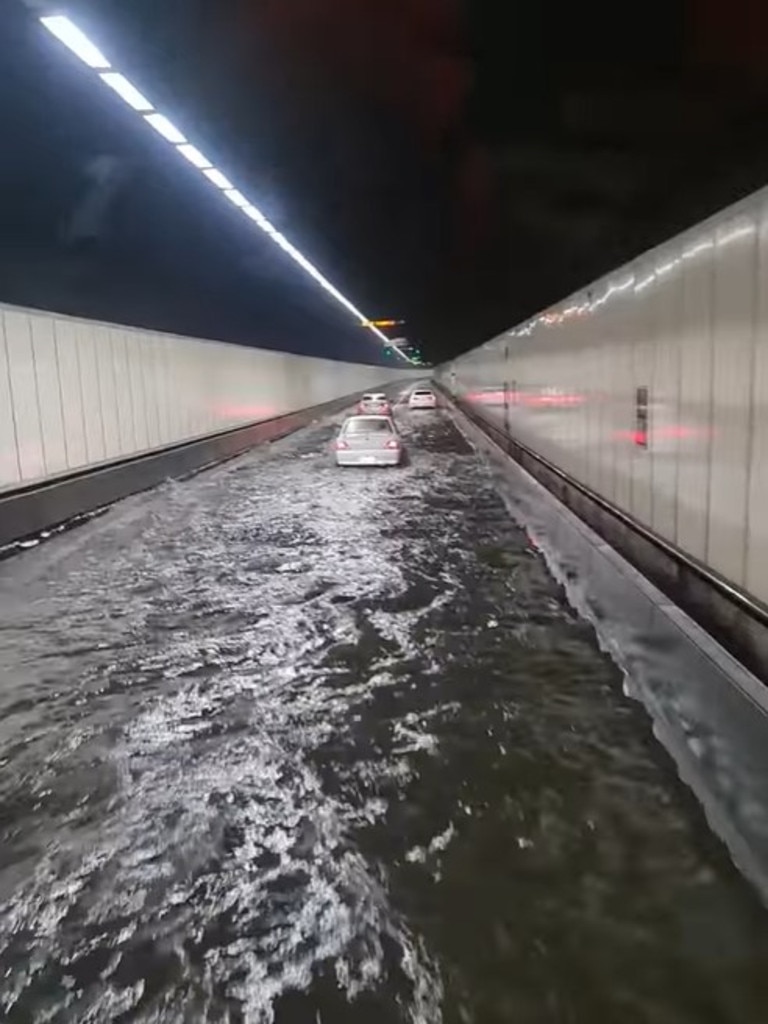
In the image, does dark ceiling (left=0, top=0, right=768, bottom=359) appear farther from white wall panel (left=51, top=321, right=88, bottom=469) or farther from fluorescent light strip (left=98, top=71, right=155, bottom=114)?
white wall panel (left=51, top=321, right=88, bottom=469)

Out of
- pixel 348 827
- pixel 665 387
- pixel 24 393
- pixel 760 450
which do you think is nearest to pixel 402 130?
pixel 760 450

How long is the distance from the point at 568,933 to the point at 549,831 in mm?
889

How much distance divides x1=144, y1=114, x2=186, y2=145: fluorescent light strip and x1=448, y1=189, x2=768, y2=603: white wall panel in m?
4.62

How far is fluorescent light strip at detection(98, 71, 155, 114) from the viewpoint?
6629 mm

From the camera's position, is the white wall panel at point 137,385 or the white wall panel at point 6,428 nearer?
the white wall panel at point 6,428

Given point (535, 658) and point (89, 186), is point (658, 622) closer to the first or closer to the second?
point (535, 658)

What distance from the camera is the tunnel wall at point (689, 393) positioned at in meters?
6.80

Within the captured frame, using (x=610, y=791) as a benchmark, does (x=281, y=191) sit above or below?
above

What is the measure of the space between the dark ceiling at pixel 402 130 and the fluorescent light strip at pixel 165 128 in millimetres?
194

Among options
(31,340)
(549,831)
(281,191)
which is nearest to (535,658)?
(549,831)

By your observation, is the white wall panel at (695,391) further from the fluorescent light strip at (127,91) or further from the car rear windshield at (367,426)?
the car rear windshield at (367,426)

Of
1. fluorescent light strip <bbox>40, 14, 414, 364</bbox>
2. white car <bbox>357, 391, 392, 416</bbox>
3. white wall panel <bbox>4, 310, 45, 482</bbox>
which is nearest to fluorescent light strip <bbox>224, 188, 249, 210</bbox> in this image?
fluorescent light strip <bbox>40, 14, 414, 364</bbox>

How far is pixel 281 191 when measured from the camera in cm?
1029

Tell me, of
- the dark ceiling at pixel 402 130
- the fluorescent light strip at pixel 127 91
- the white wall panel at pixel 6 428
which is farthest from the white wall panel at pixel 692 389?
the white wall panel at pixel 6 428
